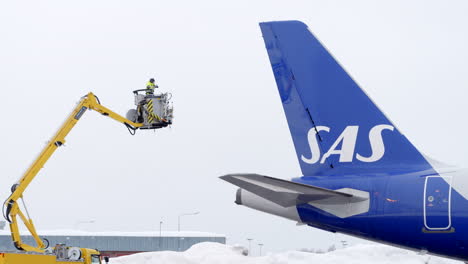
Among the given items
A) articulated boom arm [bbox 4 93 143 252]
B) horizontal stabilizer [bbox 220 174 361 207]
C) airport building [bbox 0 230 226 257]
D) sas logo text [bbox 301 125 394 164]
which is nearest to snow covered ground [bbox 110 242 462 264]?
articulated boom arm [bbox 4 93 143 252]

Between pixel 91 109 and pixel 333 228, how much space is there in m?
14.5

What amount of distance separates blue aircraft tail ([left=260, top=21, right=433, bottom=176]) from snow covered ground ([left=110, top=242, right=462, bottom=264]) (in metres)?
20.3

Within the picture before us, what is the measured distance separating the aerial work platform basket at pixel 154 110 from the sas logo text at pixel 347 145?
11357mm

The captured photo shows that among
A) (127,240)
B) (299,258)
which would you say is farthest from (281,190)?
(127,240)

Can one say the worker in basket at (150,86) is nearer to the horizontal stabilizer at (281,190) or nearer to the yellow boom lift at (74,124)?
the yellow boom lift at (74,124)

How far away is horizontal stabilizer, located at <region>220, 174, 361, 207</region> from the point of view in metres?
14.0

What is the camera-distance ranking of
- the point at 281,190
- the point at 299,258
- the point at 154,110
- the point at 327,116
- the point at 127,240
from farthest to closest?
the point at 127,240
the point at 299,258
the point at 154,110
the point at 327,116
the point at 281,190

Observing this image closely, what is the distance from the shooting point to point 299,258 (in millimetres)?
37812

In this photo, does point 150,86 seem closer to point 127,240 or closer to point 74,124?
point 74,124

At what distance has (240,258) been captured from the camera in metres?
37.2

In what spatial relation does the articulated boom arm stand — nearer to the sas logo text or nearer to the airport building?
the sas logo text

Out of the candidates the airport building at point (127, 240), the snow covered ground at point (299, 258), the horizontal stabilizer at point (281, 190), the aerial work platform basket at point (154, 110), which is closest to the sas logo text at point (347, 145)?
the horizontal stabilizer at point (281, 190)

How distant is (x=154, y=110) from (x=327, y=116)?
11.7 metres

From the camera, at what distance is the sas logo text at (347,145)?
Answer: 16.1 m
